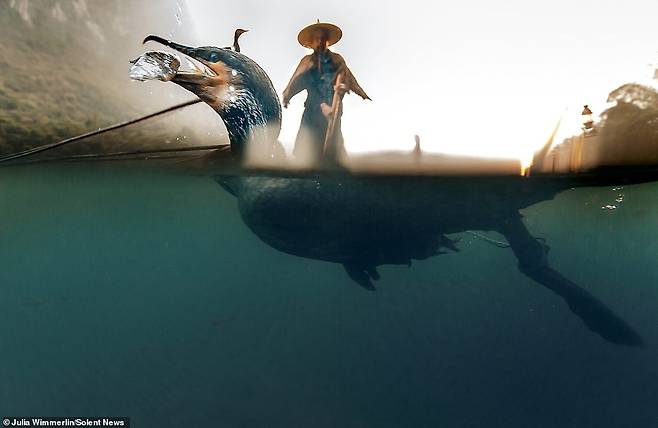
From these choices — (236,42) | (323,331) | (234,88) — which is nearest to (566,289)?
(323,331)

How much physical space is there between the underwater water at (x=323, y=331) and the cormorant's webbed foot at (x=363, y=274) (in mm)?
74

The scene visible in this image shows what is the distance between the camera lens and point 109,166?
3709mm

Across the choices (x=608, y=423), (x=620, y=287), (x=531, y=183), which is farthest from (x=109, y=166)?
(x=608, y=423)

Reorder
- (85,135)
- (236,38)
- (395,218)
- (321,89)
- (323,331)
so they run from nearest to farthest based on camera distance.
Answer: (236,38)
(321,89)
(85,135)
(395,218)
(323,331)

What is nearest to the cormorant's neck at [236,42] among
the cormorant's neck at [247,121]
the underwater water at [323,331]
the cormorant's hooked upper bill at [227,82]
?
the cormorant's hooked upper bill at [227,82]

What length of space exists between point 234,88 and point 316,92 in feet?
2.19

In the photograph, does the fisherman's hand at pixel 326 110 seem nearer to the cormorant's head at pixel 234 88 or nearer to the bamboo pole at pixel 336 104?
the bamboo pole at pixel 336 104

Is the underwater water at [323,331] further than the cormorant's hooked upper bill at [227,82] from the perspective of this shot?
Yes

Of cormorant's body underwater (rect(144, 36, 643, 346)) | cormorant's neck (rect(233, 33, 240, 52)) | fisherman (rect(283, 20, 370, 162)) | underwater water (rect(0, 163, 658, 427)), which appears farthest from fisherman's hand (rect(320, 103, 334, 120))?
underwater water (rect(0, 163, 658, 427))

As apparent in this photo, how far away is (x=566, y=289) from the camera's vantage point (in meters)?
3.56

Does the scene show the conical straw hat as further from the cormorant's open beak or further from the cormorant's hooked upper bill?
the cormorant's open beak

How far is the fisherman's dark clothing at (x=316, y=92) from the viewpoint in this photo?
9.51 ft

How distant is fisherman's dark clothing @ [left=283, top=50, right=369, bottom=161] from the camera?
9.51ft

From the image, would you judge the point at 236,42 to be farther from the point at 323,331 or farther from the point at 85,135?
the point at 323,331
